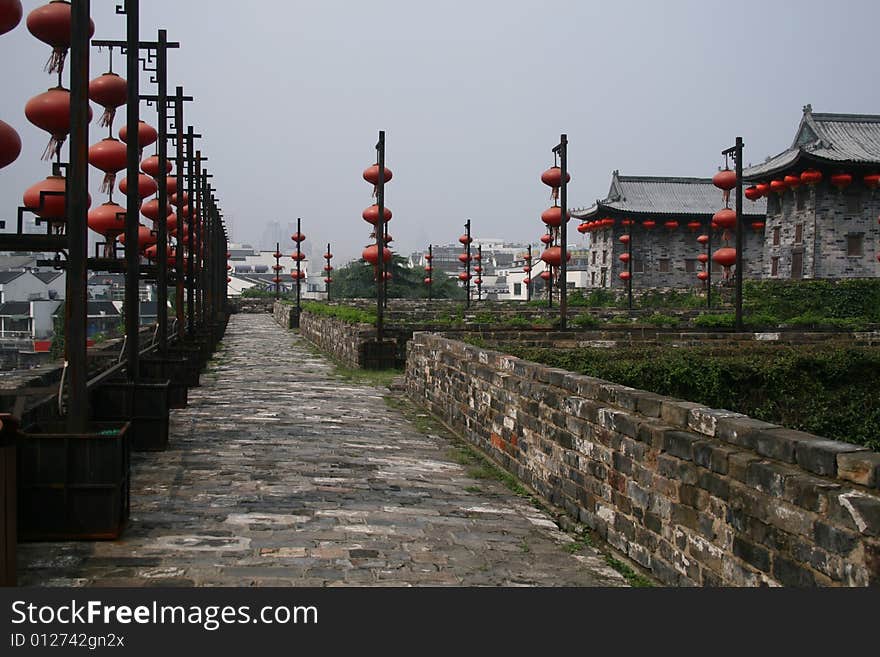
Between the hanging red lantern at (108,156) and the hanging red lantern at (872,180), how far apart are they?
101 feet

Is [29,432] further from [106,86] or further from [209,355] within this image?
[209,355]

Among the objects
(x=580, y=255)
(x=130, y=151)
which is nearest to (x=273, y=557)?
(x=130, y=151)

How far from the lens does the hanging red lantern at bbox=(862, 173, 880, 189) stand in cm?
3228

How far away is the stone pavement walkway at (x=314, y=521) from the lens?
4.57 metres

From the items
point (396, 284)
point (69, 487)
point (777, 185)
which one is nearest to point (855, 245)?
point (777, 185)

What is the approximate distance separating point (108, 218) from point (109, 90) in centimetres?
115

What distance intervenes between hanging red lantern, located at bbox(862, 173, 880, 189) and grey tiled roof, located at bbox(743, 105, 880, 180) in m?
0.59

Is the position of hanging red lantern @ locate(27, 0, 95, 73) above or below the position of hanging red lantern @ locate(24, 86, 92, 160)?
above

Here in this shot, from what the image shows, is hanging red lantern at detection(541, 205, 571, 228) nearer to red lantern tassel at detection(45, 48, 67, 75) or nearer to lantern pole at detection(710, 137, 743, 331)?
lantern pole at detection(710, 137, 743, 331)

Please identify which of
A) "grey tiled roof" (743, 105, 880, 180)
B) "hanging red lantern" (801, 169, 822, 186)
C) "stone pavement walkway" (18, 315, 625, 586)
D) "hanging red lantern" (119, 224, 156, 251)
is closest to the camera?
"stone pavement walkway" (18, 315, 625, 586)

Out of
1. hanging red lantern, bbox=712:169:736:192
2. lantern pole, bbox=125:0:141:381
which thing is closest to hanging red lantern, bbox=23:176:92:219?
lantern pole, bbox=125:0:141:381

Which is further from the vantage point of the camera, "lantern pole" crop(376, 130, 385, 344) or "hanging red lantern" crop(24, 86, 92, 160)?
"lantern pole" crop(376, 130, 385, 344)

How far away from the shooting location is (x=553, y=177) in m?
15.4

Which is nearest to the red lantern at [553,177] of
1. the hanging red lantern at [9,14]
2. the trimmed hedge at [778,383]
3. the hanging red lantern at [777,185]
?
the trimmed hedge at [778,383]
